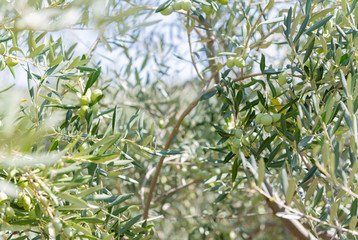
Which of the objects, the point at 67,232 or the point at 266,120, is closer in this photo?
the point at 67,232

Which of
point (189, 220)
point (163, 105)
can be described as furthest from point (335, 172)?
point (163, 105)

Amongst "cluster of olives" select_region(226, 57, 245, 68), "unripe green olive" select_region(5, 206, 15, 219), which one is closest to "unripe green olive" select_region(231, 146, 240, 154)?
"cluster of olives" select_region(226, 57, 245, 68)

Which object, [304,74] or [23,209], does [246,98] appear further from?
[23,209]

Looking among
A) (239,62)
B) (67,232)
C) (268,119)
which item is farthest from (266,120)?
(67,232)

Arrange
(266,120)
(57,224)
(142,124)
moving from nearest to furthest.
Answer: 1. (57,224)
2. (266,120)
3. (142,124)

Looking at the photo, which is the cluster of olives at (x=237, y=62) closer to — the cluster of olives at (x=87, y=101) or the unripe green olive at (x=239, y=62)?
the unripe green olive at (x=239, y=62)

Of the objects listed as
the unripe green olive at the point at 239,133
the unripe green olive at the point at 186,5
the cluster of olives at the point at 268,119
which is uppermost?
the unripe green olive at the point at 186,5

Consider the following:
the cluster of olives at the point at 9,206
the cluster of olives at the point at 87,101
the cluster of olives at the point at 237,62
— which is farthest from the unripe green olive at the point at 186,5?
the cluster of olives at the point at 9,206

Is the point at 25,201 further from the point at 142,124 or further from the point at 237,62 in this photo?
the point at 237,62

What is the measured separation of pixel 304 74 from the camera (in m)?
0.70

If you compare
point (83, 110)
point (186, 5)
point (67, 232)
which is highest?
point (186, 5)

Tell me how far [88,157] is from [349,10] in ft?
1.69

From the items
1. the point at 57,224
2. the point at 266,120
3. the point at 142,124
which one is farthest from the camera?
the point at 142,124

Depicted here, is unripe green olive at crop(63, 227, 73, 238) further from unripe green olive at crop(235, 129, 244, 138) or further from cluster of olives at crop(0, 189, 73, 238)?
unripe green olive at crop(235, 129, 244, 138)
